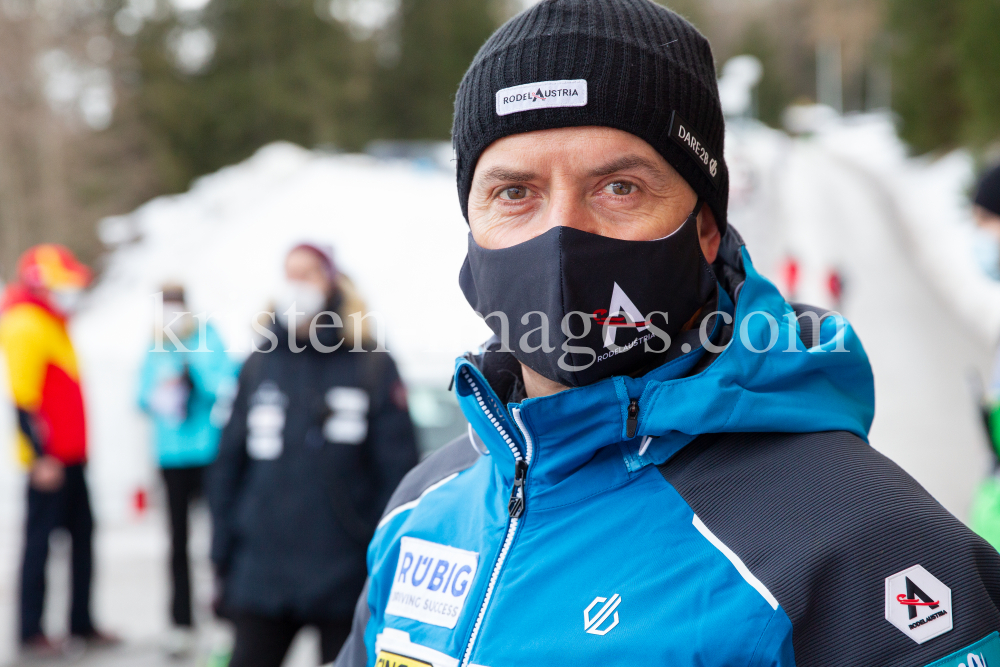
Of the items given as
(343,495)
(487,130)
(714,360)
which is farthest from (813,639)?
(343,495)

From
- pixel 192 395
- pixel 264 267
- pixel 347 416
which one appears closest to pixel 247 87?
pixel 264 267

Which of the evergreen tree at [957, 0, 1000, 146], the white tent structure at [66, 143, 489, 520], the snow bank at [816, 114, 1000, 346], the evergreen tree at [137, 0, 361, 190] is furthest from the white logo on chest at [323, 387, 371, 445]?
the evergreen tree at [137, 0, 361, 190]

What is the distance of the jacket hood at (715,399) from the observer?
1.23m

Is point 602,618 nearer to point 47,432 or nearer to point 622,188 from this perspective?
point 622,188

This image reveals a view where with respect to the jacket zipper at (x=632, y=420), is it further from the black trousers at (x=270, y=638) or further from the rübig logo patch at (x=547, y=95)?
the black trousers at (x=270, y=638)

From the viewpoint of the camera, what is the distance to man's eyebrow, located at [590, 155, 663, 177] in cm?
139

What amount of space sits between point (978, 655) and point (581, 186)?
33.2 inches

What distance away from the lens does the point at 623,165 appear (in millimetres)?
1399

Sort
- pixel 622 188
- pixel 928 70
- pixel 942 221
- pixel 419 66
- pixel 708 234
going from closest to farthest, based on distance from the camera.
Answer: pixel 622 188 < pixel 708 234 < pixel 942 221 < pixel 928 70 < pixel 419 66

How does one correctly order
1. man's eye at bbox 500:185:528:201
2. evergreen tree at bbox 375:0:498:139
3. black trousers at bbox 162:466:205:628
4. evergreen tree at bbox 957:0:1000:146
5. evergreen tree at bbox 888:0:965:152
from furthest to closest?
evergreen tree at bbox 375:0:498:139 < evergreen tree at bbox 888:0:965:152 < evergreen tree at bbox 957:0:1000:146 < black trousers at bbox 162:466:205:628 < man's eye at bbox 500:185:528:201

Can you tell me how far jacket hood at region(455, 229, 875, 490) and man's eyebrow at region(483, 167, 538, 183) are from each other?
31 cm

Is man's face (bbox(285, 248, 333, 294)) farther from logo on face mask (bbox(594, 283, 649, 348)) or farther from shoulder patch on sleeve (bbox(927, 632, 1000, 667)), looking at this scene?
shoulder patch on sleeve (bbox(927, 632, 1000, 667))

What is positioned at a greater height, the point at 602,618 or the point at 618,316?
the point at 618,316

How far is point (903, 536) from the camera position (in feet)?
3.69
